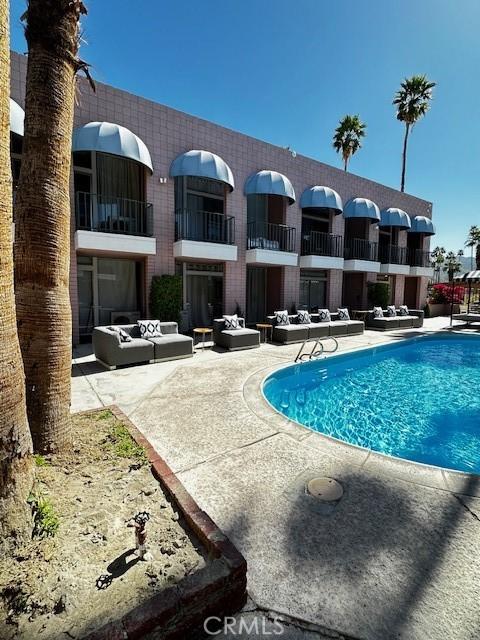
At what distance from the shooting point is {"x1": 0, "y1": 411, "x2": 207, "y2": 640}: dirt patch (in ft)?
5.77

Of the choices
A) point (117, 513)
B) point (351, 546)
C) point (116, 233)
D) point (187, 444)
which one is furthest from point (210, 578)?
point (116, 233)

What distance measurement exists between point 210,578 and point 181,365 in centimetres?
703

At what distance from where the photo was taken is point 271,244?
1546cm

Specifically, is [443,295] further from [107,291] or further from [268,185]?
[107,291]

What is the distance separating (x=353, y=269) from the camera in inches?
722

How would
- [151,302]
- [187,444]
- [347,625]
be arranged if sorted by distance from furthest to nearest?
[151,302], [187,444], [347,625]

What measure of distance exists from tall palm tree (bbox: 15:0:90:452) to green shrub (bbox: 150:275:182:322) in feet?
28.5

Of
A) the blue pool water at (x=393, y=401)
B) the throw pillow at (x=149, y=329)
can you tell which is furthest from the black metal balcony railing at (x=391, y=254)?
the throw pillow at (x=149, y=329)

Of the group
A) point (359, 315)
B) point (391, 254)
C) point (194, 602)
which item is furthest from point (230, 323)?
point (391, 254)

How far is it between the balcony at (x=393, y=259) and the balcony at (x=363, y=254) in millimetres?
1085

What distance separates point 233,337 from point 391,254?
628 inches

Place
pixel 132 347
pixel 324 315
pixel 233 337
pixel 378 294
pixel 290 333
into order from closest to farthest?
pixel 132 347
pixel 233 337
pixel 290 333
pixel 324 315
pixel 378 294

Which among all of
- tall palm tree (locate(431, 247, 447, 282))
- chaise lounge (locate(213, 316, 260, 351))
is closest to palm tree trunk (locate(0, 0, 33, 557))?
chaise lounge (locate(213, 316, 260, 351))

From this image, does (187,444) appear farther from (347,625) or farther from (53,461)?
(347,625)
